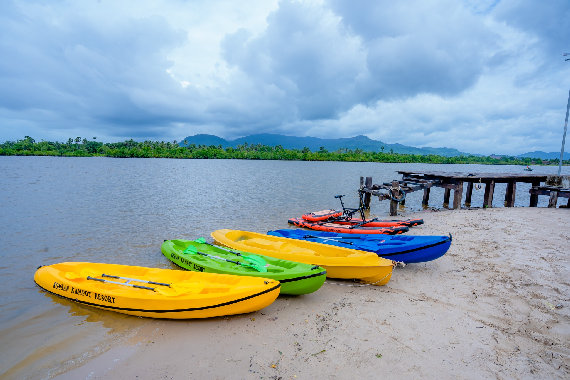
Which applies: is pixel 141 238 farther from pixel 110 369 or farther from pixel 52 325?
pixel 110 369

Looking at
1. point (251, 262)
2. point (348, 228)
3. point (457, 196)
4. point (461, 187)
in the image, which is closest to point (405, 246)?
point (251, 262)

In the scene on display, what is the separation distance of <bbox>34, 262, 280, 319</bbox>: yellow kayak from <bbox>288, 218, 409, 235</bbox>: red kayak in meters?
6.52

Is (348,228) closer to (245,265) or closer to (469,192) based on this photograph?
(245,265)

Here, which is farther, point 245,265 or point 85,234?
point 85,234

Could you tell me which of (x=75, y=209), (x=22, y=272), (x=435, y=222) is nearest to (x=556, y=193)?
(x=435, y=222)

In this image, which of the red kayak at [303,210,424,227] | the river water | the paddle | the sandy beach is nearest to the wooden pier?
the river water

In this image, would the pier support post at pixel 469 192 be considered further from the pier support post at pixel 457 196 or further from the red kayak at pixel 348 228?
the red kayak at pixel 348 228

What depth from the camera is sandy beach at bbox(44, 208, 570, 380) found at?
423cm

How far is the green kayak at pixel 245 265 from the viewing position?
5.98 meters

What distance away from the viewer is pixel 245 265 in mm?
6906

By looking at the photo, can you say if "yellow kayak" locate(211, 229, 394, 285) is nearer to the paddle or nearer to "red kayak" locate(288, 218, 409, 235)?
the paddle

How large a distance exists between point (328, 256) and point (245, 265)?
2.17m

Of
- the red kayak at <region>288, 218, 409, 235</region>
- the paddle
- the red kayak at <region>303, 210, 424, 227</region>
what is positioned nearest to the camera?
the paddle

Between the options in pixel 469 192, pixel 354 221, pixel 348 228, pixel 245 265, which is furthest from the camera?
pixel 469 192
